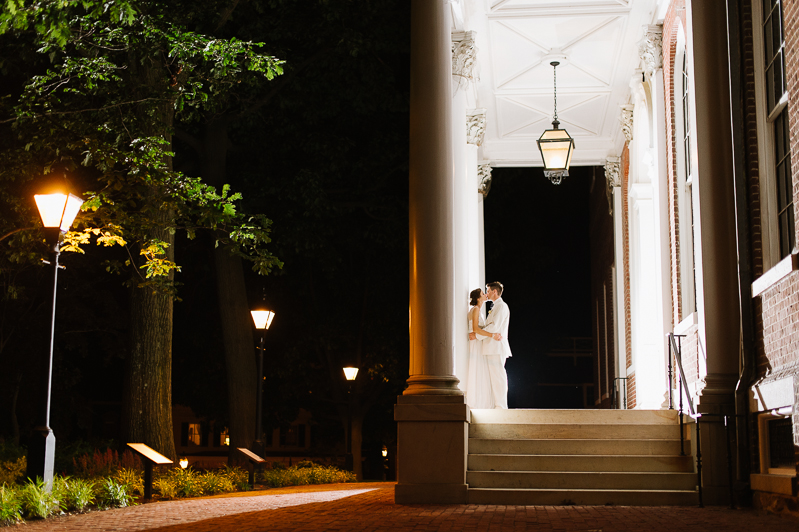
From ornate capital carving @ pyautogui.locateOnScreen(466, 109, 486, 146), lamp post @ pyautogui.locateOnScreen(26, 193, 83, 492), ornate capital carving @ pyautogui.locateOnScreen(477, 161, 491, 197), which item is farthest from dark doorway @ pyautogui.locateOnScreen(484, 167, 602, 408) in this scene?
lamp post @ pyautogui.locateOnScreen(26, 193, 83, 492)

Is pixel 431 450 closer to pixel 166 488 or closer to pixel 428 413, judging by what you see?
pixel 428 413

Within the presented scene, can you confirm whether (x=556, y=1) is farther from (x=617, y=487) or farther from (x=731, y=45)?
(x=617, y=487)

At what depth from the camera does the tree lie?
12.7m

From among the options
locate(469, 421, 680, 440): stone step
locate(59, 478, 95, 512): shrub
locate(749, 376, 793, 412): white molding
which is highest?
locate(749, 376, 793, 412): white molding

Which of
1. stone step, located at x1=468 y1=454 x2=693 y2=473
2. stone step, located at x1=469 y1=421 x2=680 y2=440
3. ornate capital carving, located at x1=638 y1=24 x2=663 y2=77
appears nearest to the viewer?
stone step, located at x1=468 y1=454 x2=693 y2=473

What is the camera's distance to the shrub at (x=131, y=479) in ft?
37.7

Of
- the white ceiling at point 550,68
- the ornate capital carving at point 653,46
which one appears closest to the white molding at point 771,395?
the ornate capital carving at point 653,46

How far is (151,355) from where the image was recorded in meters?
15.0

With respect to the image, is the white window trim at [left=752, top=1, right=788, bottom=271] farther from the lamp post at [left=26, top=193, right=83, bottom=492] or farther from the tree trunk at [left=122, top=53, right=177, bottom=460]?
the tree trunk at [left=122, top=53, right=177, bottom=460]

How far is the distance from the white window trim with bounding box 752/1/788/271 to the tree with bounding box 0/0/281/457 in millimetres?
6615

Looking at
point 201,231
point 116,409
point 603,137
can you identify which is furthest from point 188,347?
point 116,409

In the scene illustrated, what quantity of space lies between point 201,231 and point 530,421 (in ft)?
53.1

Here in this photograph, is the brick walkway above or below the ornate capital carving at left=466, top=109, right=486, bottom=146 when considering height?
below

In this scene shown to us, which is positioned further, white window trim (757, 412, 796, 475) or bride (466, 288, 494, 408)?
bride (466, 288, 494, 408)
